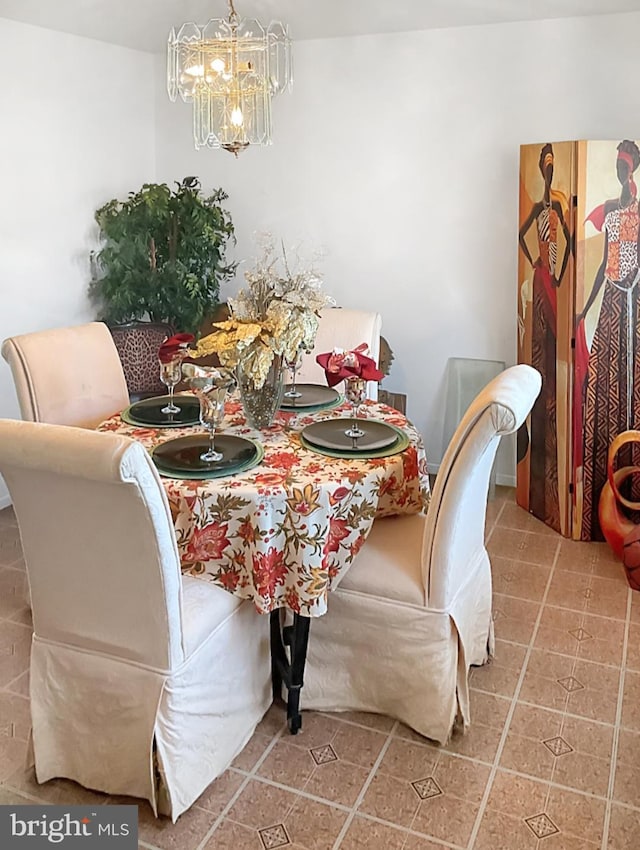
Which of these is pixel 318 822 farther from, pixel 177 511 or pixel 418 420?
pixel 418 420

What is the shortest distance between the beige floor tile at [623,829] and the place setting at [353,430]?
3.63 feet

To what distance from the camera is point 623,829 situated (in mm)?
1920

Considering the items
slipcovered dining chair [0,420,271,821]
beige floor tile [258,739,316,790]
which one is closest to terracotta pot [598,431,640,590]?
beige floor tile [258,739,316,790]

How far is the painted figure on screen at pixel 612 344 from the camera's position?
10.6 feet

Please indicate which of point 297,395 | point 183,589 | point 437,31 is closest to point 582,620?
point 297,395

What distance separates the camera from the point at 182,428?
100 inches

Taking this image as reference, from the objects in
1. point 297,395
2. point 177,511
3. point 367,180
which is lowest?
point 177,511

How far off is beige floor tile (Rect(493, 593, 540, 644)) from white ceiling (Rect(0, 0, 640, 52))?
102 inches

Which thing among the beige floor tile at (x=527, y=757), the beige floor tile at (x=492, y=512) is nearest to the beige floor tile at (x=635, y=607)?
the beige floor tile at (x=492, y=512)

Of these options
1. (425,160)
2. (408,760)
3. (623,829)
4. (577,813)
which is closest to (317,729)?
(408,760)

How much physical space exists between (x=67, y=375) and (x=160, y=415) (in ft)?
1.59

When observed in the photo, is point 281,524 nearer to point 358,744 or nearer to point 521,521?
point 358,744

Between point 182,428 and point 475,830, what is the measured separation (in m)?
1.44
